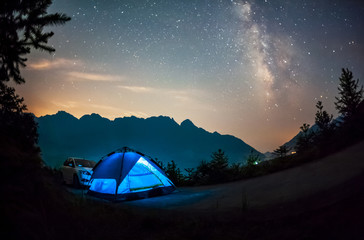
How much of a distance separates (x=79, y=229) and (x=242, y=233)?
120 inches

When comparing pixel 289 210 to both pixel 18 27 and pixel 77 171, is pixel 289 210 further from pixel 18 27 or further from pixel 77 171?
pixel 77 171

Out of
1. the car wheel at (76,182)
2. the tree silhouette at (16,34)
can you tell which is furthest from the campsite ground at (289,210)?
the car wheel at (76,182)

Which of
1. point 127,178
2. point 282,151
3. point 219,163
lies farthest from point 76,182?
point 282,151

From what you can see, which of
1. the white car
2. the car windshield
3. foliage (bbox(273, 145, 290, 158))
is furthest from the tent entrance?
foliage (bbox(273, 145, 290, 158))

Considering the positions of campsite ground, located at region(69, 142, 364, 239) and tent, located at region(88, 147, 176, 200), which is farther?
tent, located at region(88, 147, 176, 200)

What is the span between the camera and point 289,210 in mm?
5133

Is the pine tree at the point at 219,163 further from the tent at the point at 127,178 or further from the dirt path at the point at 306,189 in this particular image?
the dirt path at the point at 306,189

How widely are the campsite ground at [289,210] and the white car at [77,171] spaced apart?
19.7 ft

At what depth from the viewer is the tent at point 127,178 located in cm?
938

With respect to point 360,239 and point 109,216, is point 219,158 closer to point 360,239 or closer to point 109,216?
point 109,216

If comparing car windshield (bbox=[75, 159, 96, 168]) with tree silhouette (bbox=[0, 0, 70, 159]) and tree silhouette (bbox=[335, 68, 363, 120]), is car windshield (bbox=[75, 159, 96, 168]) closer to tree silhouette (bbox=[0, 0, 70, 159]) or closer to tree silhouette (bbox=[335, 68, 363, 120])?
tree silhouette (bbox=[0, 0, 70, 159])

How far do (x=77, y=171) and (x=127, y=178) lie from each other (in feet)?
14.4

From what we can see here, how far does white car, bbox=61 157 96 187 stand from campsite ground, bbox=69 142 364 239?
6.01 m

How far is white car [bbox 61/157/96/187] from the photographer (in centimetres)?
1240
